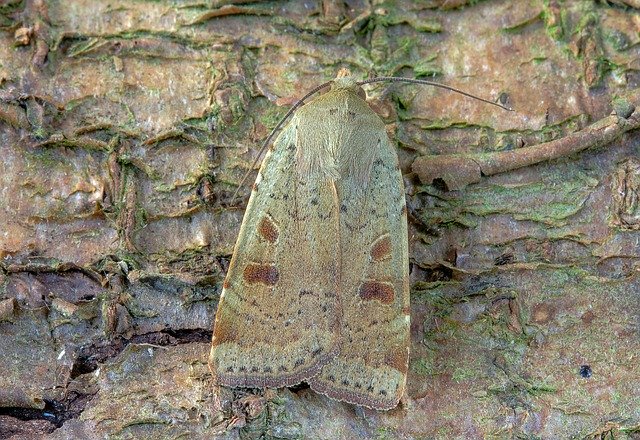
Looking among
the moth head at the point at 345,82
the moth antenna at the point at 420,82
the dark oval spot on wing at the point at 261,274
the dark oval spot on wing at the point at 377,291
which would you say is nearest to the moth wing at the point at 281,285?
the dark oval spot on wing at the point at 261,274

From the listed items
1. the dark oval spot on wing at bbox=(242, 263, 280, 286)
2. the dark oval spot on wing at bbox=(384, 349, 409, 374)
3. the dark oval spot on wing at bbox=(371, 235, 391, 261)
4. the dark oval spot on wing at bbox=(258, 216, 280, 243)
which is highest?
the dark oval spot on wing at bbox=(258, 216, 280, 243)

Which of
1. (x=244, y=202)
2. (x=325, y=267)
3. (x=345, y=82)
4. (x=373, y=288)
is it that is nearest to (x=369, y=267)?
(x=373, y=288)

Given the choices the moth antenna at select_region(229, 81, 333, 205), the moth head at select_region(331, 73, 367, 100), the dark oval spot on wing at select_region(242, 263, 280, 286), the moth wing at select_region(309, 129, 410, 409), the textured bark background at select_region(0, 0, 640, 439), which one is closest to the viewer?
the textured bark background at select_region(0, 0, 640, 439)

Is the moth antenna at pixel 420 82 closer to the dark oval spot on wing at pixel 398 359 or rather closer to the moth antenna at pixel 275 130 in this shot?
the moth antenna at pixel 275 130

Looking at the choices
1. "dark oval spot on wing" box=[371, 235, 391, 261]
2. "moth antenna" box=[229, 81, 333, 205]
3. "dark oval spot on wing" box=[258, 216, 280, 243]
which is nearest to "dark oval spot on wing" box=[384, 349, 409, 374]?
"dark oval spot on wing" box=[371, 235, 391, 261]

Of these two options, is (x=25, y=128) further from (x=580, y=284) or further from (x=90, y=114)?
(x=580, y=284)

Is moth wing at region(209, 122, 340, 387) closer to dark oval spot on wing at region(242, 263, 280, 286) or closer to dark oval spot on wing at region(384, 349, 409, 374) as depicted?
dark oval spot on wing at region(242, 263, 280, 286)
